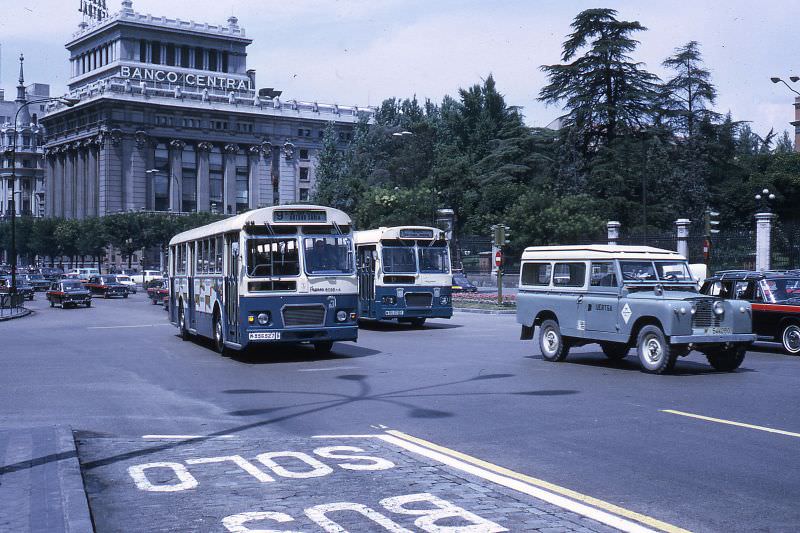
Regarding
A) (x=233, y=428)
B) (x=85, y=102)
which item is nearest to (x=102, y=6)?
(x=85, y=102)

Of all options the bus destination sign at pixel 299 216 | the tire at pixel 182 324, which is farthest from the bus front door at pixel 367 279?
the bus destination sign at pixel 299 216

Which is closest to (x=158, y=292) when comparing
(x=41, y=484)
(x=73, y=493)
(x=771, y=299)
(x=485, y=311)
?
(x=485, y=311)

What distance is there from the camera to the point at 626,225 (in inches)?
2537

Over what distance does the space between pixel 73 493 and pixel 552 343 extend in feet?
42.8

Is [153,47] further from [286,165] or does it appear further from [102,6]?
[286,165]

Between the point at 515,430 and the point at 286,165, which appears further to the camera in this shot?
the point at 286,165

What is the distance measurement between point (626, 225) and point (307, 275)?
48660 millimetres

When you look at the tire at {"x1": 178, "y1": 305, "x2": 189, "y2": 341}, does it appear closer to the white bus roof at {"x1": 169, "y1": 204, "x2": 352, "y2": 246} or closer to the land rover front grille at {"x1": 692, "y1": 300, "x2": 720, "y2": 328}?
the white bus roof at {"x1": 169, "y1": 204, "x2": 352, "y2": 246}

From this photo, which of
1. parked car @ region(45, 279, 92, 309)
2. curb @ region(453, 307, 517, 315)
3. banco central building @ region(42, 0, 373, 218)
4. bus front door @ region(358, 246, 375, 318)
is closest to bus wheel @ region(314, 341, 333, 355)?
bus front door @ region(358, 246, 375, 318)

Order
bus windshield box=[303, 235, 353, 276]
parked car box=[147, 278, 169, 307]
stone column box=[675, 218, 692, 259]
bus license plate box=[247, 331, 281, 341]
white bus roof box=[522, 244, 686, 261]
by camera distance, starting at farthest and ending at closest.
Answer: parked car box=[147, 278, 169, 307], stone column box=[675, 218, 692, 259], bus windshield box=[303, 235, 353, 276], bus license plate box=[247, 331, 281, 341], white bus roof box=[522, 244, 686, 261]

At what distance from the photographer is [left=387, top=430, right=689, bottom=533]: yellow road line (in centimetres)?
655

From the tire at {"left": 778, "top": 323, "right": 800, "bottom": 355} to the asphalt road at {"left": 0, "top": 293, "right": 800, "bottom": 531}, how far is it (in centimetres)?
25

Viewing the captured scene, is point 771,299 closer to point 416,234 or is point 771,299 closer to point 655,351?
point 655,351

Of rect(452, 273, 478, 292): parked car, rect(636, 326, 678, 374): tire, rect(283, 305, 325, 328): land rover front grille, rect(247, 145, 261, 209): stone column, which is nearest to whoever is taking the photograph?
rect(636, 326, 678, 374): tire
